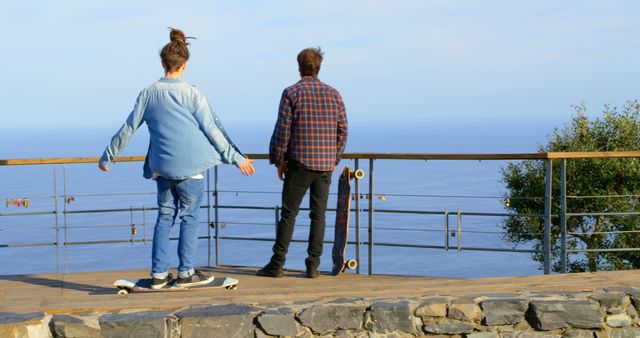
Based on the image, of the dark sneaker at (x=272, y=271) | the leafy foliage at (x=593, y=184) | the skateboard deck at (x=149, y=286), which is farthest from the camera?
the leafy foliage at (x=593, y=184)

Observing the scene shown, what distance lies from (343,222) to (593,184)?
55.5ft

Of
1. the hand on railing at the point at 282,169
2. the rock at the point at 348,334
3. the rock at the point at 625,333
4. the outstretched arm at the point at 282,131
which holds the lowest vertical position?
the rock at the point at 625,333

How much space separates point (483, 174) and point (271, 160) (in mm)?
128849

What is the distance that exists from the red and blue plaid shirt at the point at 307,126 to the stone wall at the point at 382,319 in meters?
1.17

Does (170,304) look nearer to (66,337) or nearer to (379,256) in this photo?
(66,337)

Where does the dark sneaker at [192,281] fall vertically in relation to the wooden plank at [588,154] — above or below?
below

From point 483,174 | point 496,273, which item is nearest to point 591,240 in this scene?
point 496,273

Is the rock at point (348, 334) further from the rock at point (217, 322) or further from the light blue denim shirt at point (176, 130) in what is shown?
the light blue denim shirt at point (176, 130)

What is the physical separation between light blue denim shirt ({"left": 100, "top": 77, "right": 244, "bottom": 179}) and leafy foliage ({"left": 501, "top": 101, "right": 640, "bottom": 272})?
1694 centimetres

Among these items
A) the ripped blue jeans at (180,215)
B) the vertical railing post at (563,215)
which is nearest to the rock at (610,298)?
the vertical railing post at (563,215)

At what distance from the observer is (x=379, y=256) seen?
7869 centimetres

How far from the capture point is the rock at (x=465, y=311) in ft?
17.5

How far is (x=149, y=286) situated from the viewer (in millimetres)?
5762

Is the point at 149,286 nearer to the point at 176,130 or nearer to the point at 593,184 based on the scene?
the point at 176,130
